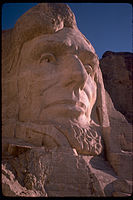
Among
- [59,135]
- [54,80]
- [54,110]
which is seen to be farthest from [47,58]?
[59,135]

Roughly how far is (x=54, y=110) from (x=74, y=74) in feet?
2.54

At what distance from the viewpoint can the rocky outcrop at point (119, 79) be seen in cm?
1112

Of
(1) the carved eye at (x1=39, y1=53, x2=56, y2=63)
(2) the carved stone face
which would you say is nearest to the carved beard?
(2) the carved stone face

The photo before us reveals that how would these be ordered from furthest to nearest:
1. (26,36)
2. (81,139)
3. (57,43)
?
(26,36)
(57,43)
(81,139)

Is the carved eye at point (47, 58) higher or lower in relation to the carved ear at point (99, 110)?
higher

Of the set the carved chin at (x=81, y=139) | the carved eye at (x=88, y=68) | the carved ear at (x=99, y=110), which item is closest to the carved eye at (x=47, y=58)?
the carved eye at (x=88, y=68)

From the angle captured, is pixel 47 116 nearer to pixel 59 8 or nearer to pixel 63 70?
pixel 63 70

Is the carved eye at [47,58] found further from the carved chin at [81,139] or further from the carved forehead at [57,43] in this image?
the carved chin at [81,139]

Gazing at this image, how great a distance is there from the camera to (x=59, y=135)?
12.6ft

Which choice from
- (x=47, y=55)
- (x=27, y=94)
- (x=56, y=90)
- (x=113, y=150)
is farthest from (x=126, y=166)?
(x=47, y=55)

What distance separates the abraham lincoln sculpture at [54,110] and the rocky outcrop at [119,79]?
5816mm

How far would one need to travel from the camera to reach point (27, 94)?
4.42 metres

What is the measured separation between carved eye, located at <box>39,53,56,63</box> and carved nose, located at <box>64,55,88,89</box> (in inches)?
12.2

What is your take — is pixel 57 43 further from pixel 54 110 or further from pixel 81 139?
pixel 81 139
